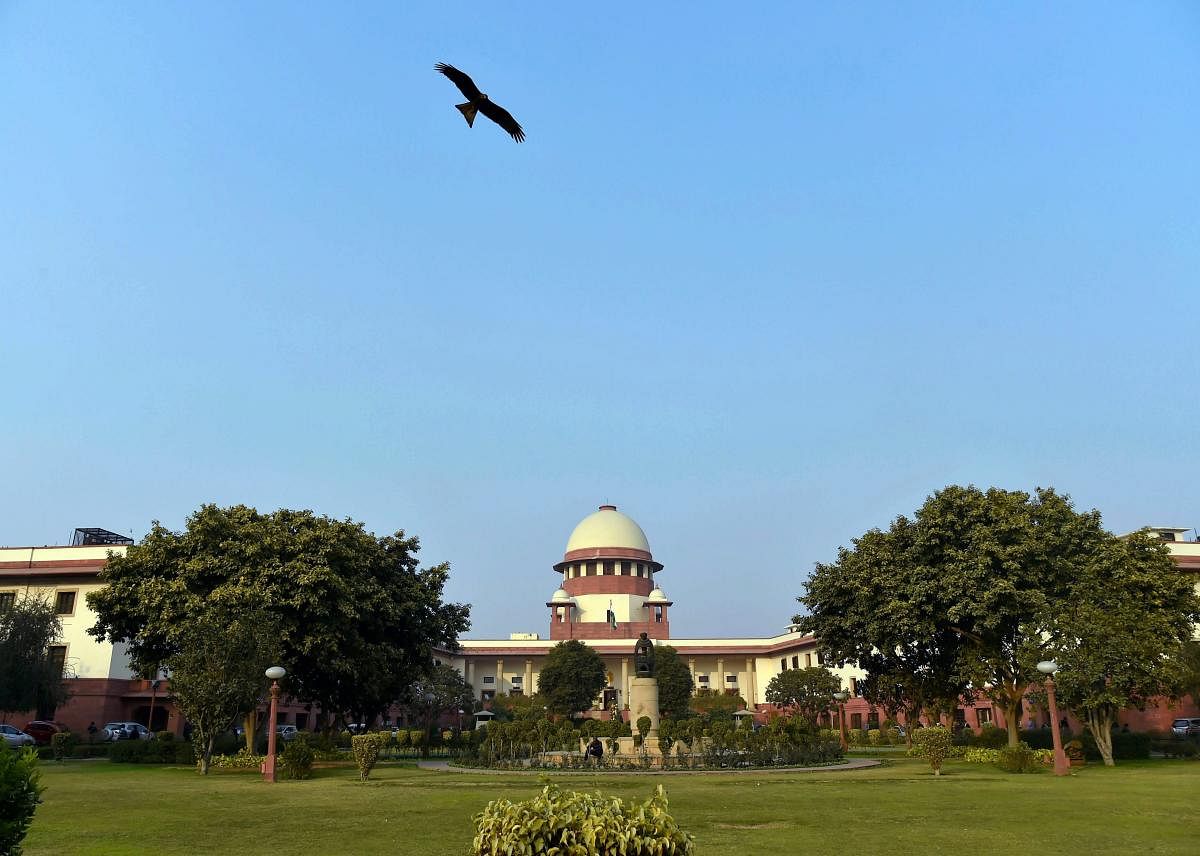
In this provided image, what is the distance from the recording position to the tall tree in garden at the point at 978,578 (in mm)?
29891

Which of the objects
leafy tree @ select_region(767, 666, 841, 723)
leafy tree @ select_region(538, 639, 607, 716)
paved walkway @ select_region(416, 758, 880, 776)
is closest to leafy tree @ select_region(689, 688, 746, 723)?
leafy tree @ select_region(538, 639, 607, 716)

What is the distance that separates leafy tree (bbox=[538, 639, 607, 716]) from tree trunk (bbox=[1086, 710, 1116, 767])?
1638 inches

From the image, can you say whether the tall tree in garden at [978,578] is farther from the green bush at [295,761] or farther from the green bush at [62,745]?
the green bush at [62,745]

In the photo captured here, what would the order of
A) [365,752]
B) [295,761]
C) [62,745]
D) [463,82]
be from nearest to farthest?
[463,82] → [365,752] → [295,761] → [62,745]

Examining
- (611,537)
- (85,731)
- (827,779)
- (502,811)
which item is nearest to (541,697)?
(611,537)

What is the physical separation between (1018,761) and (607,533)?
6209cm

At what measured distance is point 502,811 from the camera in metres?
6.41

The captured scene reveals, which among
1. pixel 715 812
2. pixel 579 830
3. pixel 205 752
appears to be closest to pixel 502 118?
pixel 579 830

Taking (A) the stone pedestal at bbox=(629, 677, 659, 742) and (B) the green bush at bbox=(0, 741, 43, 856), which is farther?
(A) the stone pedestal at bbox=(629, 677, 659, 742)

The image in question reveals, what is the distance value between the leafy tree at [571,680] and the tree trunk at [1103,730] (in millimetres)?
41594

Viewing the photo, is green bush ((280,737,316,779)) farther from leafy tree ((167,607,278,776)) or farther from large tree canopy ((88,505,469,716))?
large tree canopy ((88,505,469,716))

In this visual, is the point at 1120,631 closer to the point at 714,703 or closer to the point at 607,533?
the point at 714,703

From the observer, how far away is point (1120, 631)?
94.5 ft

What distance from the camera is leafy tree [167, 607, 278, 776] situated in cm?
2742
